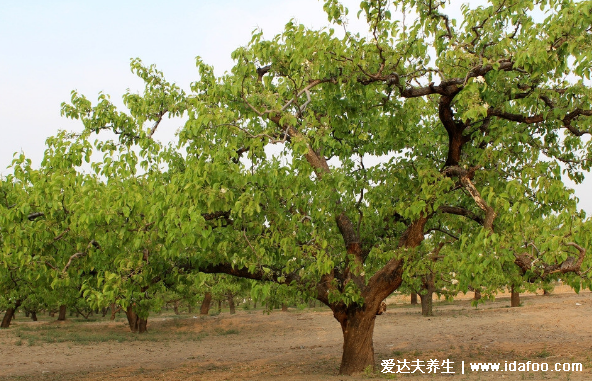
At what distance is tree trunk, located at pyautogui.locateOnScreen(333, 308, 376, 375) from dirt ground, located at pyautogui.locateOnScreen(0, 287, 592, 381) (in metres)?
0.32

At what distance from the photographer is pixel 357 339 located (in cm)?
1096

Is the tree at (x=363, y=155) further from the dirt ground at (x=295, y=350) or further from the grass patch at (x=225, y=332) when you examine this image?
the grass patch at (x=225, y=332)

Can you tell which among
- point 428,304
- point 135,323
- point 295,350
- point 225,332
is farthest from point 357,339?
point 428,304

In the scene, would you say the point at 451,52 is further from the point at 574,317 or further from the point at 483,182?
the point at 574,317

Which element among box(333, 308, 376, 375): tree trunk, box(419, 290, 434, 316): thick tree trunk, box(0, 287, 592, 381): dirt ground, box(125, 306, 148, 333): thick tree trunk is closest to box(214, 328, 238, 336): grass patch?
box(0, 287, 592, 381): dirt ground

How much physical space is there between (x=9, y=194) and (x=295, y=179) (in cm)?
516

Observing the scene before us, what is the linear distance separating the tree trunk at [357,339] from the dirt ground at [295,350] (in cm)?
32

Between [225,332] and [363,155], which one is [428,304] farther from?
[363,155]

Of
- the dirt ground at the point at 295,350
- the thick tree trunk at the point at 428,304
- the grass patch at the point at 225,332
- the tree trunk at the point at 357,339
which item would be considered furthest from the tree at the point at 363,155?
the thick tree trunk at the point at 428,304

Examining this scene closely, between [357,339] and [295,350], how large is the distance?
967cm

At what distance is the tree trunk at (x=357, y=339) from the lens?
10805mm

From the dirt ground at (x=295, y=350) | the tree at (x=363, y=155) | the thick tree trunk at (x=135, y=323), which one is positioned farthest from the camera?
the thick tree trunk at (x=135, y=323)

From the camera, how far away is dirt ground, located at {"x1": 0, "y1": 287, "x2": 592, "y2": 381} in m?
13.4

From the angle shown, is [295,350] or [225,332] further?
[225,332]
